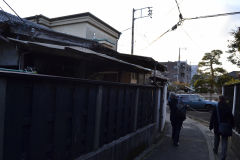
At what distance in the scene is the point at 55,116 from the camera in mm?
3164

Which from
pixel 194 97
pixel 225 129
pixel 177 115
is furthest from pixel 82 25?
pixel 194 97

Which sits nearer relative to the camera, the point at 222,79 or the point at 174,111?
the point at 174,111

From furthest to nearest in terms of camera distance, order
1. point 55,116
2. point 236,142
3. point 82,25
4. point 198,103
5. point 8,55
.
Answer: point 198,103
point 82,25
point 236,142
point 8,55
point 55,116

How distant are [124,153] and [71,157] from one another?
86.1 inches

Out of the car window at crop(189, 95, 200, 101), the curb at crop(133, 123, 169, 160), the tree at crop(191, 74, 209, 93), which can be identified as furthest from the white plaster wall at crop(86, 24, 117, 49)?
the tree at crop(191, 74, 209, 93)

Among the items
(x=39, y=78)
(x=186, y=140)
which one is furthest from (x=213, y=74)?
(x=39, y=78)

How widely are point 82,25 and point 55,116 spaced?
13.7 meters

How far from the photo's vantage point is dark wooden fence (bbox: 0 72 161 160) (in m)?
2.48

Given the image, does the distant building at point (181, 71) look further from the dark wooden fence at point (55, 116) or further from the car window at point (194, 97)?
the dark wooden fence at point (55, 116)

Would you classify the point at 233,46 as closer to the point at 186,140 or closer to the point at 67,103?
the point at 186,140

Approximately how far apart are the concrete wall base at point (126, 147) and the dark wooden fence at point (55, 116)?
13cm

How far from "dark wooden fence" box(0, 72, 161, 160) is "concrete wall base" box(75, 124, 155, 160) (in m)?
0.13

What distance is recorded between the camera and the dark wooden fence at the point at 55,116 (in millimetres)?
2484

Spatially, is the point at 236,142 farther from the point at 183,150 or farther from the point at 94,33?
the point at 94,33
